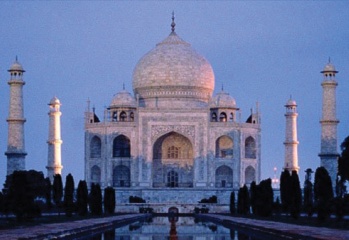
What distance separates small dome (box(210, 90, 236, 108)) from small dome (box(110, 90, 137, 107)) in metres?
4.09

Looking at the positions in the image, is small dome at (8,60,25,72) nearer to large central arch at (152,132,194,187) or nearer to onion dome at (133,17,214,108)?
large central arch at (152,132,194,187)

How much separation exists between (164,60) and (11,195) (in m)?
21.7

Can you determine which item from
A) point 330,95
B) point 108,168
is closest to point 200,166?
point 108,168

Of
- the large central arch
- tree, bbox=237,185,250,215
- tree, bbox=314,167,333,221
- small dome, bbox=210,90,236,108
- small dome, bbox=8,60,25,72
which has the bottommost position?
tree, bbox=237,185,250,215

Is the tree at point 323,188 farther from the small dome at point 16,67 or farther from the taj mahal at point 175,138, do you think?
the small dome at point 16,67

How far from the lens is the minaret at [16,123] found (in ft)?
115

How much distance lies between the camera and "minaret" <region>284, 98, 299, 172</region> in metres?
40.2

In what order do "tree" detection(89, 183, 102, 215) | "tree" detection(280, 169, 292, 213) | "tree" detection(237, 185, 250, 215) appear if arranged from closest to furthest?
"tree" detection(280, 169, 292, 213) → "tree" detection(89, 183, 102, 215) → "tree" detection(237, 185, 250, 215)

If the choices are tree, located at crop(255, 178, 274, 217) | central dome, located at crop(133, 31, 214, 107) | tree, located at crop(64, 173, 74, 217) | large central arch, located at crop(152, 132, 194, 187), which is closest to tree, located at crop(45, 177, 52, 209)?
tree, located at crop(64, 173, 74, 217)

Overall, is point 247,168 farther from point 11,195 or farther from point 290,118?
point 11,195

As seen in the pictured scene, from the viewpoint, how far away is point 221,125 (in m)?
40.0

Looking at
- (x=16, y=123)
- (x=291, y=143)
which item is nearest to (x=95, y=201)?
(x=16, y=123)

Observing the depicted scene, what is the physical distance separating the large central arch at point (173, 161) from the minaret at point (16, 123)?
745 centimetres

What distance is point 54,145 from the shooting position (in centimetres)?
3922
